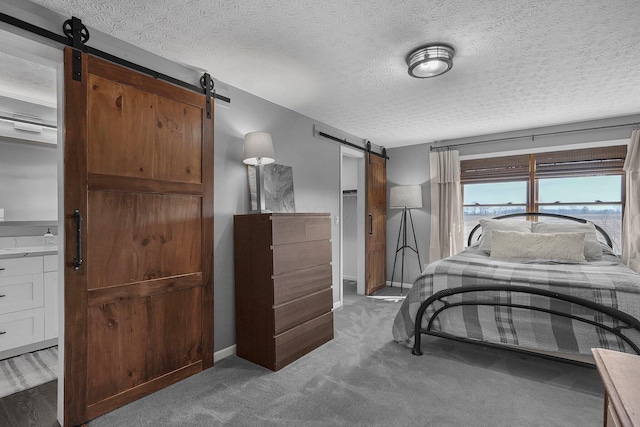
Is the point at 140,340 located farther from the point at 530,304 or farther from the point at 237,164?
the point at 530,304

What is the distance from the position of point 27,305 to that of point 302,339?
242cm

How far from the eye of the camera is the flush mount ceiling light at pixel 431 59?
2.14 metres

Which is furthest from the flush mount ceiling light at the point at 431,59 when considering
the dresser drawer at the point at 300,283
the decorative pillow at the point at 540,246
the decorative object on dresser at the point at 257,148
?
the decorative pillow at the point at 540,246

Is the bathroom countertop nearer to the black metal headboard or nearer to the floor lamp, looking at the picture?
the floor lamp

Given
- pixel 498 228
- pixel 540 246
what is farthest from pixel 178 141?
pixel 498 228

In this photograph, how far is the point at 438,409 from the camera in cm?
195

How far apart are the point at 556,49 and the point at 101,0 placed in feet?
9.16

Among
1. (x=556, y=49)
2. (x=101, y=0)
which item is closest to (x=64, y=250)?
(x=101, y=0)

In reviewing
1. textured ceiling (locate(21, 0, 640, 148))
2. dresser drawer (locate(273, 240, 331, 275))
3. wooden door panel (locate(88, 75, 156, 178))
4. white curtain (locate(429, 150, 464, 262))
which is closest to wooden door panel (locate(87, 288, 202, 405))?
dresser drawer (locate(273, 240, 331, 275))

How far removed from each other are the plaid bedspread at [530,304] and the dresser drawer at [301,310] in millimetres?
677

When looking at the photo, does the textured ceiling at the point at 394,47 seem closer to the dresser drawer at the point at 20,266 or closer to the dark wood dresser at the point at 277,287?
the dark wood dresser at the point at 277,287

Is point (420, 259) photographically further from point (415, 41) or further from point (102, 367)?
point (102, 367)

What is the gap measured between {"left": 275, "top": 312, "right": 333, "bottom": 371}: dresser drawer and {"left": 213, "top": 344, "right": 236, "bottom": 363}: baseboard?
51cm

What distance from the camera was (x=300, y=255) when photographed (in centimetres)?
273
